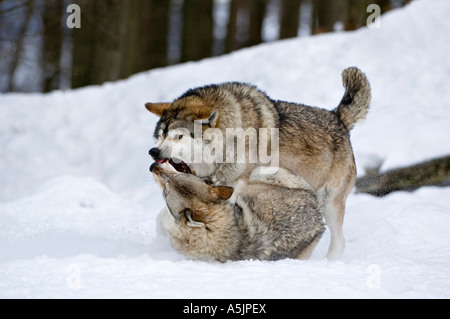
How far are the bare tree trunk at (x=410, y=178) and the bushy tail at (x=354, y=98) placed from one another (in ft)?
6.24

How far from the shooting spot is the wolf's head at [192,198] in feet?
16.2

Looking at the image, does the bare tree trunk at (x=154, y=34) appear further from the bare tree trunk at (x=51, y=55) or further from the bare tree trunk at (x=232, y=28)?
the bare tree trunk at (x=51, y=55)

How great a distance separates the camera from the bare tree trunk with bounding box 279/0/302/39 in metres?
19.7

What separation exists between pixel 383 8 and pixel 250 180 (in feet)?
31.2

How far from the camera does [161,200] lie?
27.8ft

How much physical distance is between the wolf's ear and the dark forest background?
8.02 meters

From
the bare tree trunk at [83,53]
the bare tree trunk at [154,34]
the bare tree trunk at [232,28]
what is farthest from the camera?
the bare tree trunk at [154,34]

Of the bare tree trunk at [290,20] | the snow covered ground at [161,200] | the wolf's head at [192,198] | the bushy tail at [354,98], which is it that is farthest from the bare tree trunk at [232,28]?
the wolf's head at [192,198]

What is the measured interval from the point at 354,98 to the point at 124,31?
31.7ft

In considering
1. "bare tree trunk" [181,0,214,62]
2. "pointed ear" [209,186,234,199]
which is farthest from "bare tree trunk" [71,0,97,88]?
"pointed ear" [209,186,234,199]

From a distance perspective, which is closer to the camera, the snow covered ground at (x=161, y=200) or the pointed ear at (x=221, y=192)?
the snow covered ground at (x=161, y=200)

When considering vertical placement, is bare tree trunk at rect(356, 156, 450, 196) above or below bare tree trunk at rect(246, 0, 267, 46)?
below

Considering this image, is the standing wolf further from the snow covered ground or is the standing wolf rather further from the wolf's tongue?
the snow covered ground

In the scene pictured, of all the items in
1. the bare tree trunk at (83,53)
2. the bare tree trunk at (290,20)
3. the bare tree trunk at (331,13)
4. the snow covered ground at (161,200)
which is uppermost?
the bare tree trunk at (290,20)
